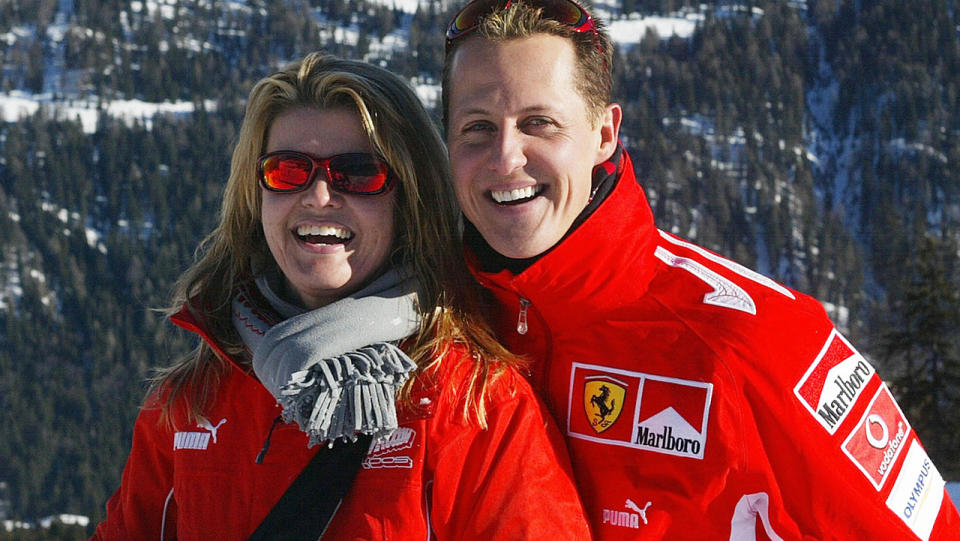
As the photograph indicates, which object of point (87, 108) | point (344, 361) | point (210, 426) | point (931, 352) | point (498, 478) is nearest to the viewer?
point (498, 478)

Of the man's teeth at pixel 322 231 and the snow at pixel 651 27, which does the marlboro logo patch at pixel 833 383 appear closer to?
the man's teeth at pixel 322 231

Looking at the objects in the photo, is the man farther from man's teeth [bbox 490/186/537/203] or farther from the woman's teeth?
the woman's teeth

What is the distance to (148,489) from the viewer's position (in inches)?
96.7

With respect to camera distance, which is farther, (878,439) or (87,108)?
(87,108)

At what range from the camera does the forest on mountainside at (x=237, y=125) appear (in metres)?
79.4

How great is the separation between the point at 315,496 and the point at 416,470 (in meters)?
0.22

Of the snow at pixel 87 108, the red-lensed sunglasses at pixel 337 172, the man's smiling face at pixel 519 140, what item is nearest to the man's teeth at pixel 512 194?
the man's smiling face at pixel 519 140

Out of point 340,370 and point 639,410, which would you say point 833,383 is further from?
point 340,370

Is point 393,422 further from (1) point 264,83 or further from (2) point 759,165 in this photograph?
(2) point 759,165

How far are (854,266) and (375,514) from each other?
287 feet

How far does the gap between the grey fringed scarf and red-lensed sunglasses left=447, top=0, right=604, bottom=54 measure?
57cm

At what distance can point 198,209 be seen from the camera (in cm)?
9556

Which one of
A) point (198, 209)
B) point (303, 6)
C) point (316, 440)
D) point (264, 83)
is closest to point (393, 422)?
point (316, 440)

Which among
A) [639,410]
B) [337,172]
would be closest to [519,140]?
[337,172]
